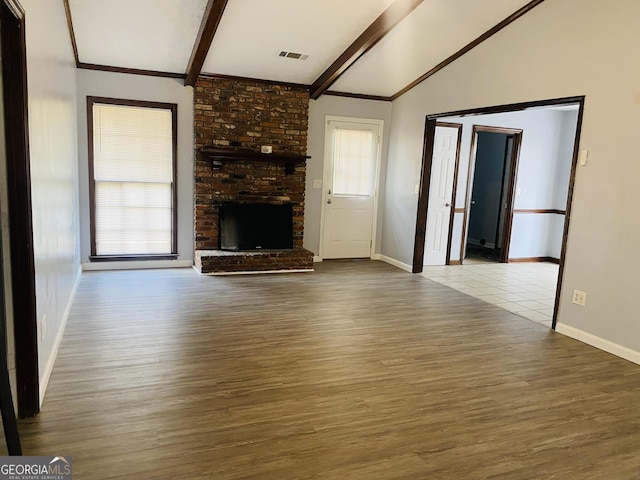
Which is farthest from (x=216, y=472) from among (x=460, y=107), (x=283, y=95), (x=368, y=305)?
(x=283, y=95)

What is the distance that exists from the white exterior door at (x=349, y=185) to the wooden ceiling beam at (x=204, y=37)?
206cm

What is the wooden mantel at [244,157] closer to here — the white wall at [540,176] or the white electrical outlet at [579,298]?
the white wall at [540,176]

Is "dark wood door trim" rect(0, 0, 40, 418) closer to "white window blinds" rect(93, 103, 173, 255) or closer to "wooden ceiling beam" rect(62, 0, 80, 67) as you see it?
"wooden ceiling beam" rect(62, 0, 80, 67)

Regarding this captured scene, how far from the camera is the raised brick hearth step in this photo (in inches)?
227

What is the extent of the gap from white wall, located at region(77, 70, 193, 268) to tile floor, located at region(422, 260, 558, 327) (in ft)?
11.0

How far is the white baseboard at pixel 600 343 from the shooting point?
139 inches

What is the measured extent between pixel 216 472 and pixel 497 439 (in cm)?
141

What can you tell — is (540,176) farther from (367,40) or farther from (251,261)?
(251,261)

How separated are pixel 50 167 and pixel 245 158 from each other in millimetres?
3037

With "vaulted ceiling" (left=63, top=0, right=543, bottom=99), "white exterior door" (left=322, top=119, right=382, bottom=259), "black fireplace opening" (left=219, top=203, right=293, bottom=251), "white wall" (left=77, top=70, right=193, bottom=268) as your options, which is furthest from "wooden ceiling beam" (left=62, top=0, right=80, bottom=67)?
"white exterior door" (left=322, top=119, right=382, bottom=259)

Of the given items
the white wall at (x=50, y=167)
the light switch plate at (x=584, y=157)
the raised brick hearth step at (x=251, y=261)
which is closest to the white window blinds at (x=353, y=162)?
the raised brick hearth step at (x=251, y=261)

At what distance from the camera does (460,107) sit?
5422 mm

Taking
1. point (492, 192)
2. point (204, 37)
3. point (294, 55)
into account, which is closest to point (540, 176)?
point (492, 192)

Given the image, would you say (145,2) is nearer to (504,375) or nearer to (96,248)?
(96,248)
